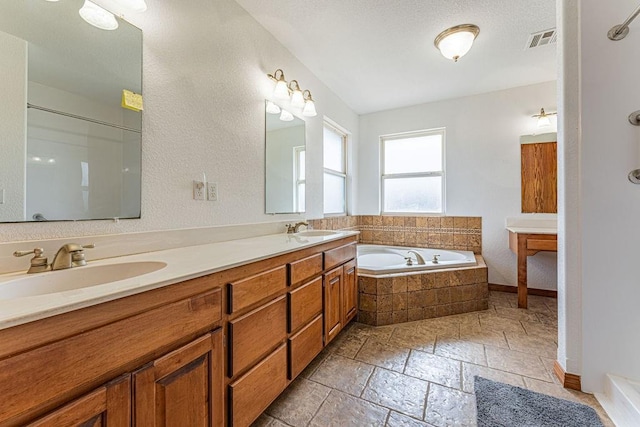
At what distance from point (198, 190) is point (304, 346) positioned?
1138mm

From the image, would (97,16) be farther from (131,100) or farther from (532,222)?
(532,222)

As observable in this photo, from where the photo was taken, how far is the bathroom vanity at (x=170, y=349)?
1.89 feet

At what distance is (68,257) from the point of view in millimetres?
972

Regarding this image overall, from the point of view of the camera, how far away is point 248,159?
1975mm

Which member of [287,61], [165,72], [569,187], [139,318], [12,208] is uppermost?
[287,61]

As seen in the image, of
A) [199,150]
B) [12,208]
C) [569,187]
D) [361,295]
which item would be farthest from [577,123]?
[12,208]

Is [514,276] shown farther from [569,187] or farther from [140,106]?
[140,106]

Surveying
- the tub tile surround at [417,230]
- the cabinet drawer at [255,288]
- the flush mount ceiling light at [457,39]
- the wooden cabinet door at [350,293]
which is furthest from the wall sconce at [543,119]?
the cabinet drawer at [255,288]

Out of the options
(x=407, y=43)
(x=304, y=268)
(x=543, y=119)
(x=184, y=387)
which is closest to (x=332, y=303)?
(x=304, y=268)

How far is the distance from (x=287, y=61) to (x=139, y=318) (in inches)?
92.9

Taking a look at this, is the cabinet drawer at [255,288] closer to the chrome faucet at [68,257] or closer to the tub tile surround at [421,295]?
the chrome faucet at [68,257]

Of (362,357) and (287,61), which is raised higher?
(287,61)

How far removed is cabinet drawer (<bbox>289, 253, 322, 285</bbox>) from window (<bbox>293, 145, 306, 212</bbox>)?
0.95 metres

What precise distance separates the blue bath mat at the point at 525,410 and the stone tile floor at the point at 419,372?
0.17 ft
